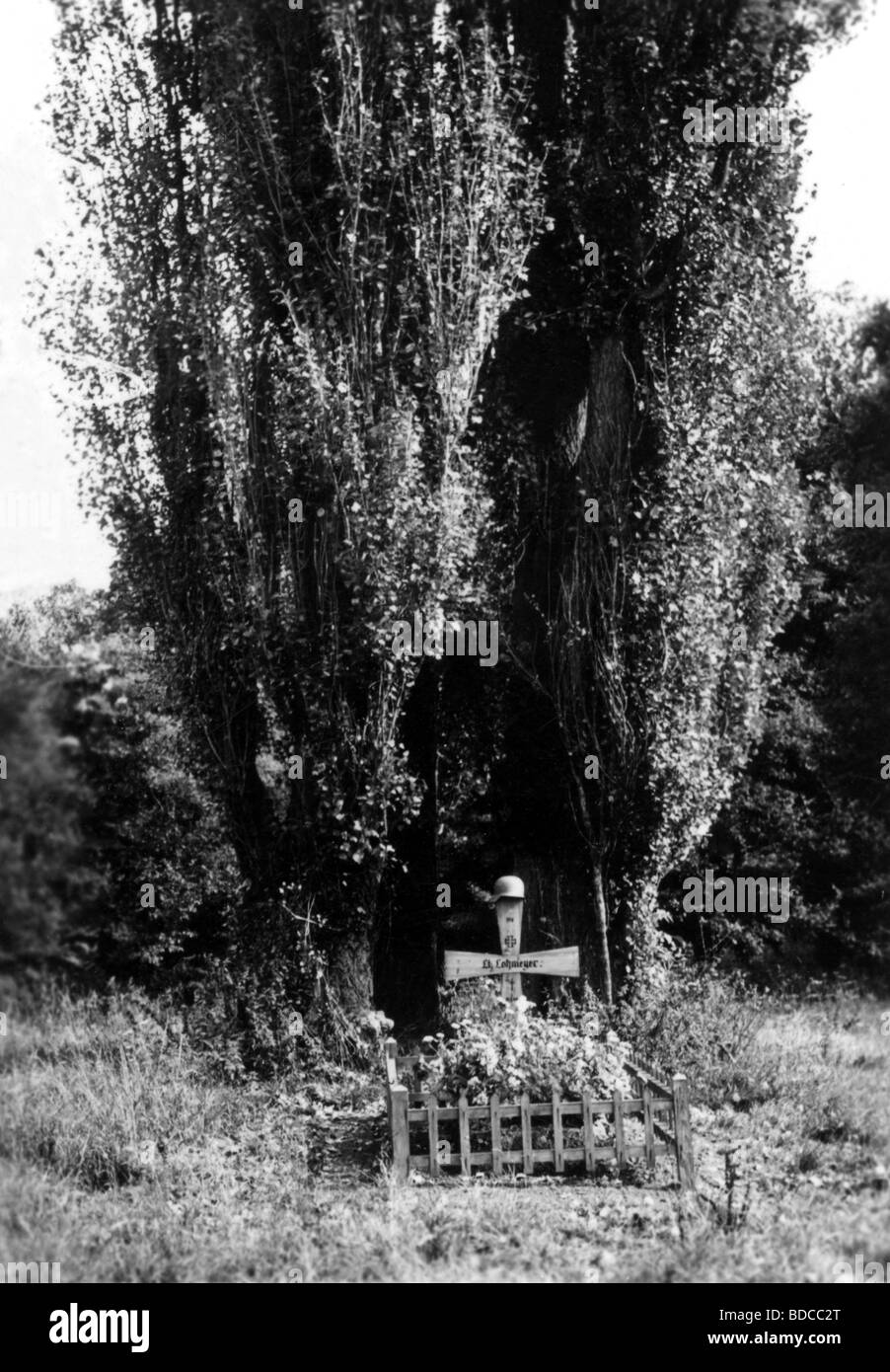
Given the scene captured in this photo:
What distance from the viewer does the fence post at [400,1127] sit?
724 cm

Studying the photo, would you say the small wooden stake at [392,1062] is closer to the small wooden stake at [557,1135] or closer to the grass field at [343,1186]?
the grass field at [343,1186]

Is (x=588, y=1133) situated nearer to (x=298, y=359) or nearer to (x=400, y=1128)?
(x=400, y=1128)

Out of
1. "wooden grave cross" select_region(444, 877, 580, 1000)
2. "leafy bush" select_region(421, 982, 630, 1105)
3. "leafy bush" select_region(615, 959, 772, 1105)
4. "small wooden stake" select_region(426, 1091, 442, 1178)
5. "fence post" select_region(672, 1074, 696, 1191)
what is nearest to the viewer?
"fence post" select_region(672, 1074, 696, 1191)

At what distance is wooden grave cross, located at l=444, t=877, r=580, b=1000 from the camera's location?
26.6 ft

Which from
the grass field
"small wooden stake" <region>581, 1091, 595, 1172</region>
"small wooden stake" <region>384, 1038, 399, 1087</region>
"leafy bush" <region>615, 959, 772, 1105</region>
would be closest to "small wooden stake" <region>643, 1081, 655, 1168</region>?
the grass field

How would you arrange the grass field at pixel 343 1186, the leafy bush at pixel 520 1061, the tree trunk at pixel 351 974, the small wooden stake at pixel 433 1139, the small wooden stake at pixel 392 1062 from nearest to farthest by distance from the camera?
the grass field at pixel 343 1186 < the small wooden stake at pixel 433 1139 < the leafy bush at pixel 520 1061 < the small wooden stake at pixel 392 1062 < the tree trunk at pixel 351 974

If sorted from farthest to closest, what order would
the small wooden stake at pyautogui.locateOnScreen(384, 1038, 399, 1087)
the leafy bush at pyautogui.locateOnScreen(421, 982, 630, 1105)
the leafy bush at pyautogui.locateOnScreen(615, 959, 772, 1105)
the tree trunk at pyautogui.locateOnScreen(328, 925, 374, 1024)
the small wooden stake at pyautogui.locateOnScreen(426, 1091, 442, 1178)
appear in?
the tree trunk at pyautogui.locateOnScreen(328, 925, 374, 1024) < the leafy bush at pyautogui.locateOnScreen(615, 959, 772, 1105) < the small wooden stake at pyautogui.locateOnScreen(384, 1038, 399, 1087) < the leafy bush at pyautogui.locateOnScreen(421, 982, 630, 1105) < the small wooden stake at pyautogui.locateOnScreen(426, 1091, 442, 1178)

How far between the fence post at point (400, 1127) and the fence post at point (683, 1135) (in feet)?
5.04

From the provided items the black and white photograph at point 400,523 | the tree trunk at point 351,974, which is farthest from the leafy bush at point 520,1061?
the tree trunk at point 351,974

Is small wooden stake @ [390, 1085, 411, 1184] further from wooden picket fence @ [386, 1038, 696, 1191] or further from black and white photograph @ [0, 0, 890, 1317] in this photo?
black and white photograph @ [0, 0, 890, 1317]

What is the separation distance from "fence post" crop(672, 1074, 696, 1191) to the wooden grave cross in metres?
1.14

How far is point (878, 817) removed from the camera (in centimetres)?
1158

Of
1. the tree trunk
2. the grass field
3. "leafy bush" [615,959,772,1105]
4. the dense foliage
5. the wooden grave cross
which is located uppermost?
the dense foliage

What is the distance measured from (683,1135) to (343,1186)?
197 cm
